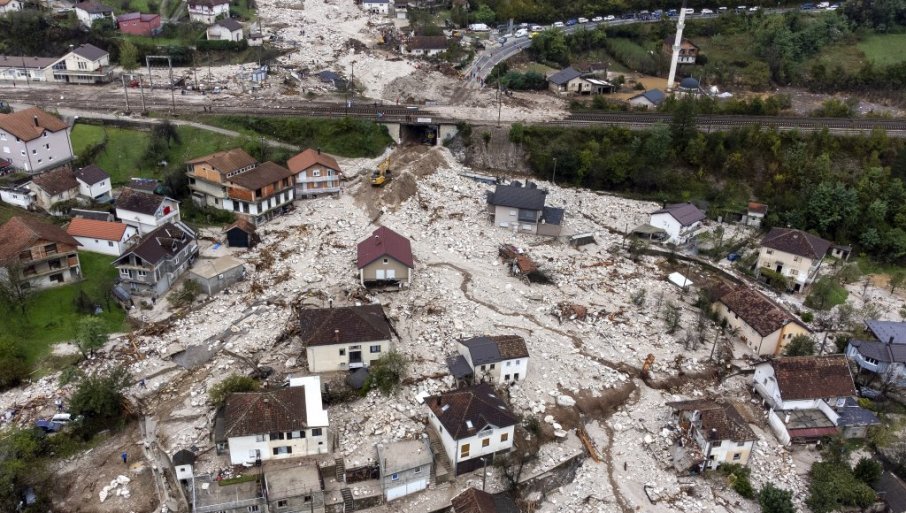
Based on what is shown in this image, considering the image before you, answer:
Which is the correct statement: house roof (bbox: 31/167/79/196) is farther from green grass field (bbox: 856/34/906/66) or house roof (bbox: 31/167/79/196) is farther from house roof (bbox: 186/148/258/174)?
green grass field (bbox: 856/34/906/66)

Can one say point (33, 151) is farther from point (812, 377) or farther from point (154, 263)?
point (812, 377)

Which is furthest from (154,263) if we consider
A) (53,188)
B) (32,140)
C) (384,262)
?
(32,140)

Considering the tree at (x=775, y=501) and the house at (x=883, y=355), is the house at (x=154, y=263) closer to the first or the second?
the tree at (x=775, y=501)

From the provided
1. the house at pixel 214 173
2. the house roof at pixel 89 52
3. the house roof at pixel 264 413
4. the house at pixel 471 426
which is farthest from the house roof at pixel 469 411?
the house roof at pixel 89 52

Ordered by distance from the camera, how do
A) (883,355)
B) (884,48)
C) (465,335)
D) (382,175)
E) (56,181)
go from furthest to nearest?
(884,48), (382,175), (56,181), (465,335), (883,355)

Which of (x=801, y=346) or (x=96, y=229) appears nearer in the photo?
(x=801, y=346)

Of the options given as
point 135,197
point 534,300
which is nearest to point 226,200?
point 135,197
